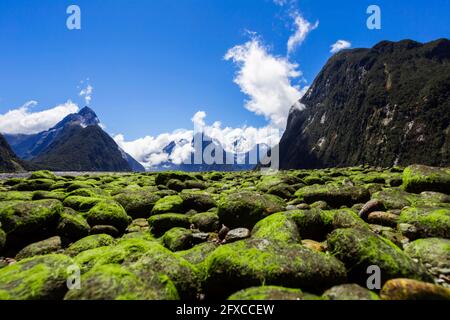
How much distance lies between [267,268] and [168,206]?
7.76m

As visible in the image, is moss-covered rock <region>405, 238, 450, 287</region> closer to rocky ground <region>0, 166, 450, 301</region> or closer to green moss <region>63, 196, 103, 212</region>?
rocky ground <region>0, 166, 450, 301</region>

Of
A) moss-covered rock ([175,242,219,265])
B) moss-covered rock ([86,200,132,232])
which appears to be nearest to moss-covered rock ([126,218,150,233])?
moss-covered rock ([86,200,132,232])

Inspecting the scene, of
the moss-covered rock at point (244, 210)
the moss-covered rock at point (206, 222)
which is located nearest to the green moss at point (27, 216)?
the moss-covered rock at point (206, 222)

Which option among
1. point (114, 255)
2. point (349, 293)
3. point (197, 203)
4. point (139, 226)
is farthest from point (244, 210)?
point (349, 293)

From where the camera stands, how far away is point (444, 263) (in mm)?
6250

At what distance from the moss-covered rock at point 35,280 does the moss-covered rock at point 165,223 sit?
498cm

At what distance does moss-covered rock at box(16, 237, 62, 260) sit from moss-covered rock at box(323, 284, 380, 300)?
7.77 m

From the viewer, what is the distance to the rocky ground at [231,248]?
475 cm

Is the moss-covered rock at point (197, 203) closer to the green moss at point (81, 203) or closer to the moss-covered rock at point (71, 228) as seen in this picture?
the green moss at point (81, 203)

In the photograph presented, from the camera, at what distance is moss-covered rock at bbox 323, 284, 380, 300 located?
4.51 m

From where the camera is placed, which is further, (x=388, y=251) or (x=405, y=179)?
(x=405, y=179)
